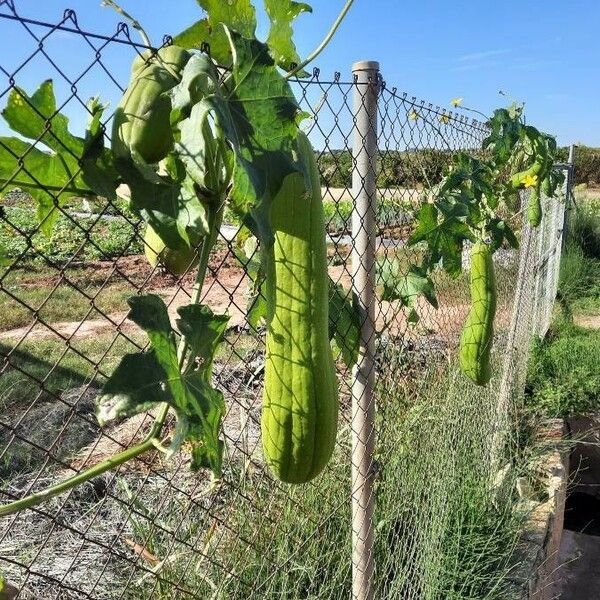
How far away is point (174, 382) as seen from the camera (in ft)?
2.97

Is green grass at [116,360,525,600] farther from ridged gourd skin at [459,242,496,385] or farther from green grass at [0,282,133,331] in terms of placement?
green grass at [0,282,133,331]

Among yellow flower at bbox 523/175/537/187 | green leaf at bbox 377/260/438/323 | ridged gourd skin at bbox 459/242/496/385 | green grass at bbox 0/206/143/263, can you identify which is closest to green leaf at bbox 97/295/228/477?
green leaf at bbox 377/260/438/323

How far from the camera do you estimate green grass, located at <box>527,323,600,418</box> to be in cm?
483

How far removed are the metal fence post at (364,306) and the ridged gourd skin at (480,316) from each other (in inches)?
39.2

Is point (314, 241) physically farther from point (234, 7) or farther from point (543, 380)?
point (543, 380)

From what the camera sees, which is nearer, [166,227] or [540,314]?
[166,227]

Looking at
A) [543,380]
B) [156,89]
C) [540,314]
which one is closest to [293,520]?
[156,89]

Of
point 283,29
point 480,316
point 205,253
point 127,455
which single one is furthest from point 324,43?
point 480,316

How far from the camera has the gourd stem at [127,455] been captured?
93cm

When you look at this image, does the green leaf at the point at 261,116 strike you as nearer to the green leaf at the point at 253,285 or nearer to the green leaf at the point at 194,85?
the green leaf at the point at 194,85

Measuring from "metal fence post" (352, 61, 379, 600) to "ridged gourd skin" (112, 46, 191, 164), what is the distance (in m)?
0.98

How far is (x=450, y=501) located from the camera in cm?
282

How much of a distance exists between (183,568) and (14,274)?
10.4 meters

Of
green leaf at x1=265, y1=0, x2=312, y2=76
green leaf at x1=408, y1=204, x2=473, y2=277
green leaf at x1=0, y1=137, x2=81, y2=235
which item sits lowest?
green leaf at x1=0, y1=137, x2=81, y2=235
